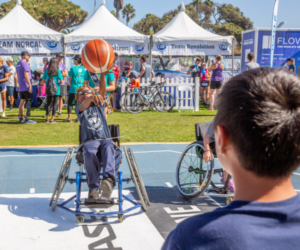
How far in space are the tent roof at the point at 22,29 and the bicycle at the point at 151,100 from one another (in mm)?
3703

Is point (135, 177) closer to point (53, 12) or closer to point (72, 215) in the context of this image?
point (72, 215)

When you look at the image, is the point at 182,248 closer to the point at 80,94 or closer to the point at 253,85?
the point at 253,85

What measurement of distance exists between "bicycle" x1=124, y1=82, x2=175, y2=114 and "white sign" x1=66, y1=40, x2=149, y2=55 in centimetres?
192

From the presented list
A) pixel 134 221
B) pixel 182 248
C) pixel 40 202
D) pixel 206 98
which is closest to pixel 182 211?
pixel 134 221

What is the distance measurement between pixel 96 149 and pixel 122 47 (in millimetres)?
10643

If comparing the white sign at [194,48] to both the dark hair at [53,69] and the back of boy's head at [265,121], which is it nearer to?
the dark hair at [53,69]

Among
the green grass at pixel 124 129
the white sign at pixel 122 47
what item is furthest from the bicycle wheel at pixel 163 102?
the white sign at pixel 122 47

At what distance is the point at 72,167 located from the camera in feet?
20.1

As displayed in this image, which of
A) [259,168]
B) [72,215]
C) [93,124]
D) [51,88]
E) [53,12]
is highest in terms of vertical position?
[53,12]

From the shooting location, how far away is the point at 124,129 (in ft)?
31.2

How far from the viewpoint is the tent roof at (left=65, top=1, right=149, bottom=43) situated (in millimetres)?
13873

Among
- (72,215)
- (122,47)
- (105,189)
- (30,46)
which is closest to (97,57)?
(105,189)

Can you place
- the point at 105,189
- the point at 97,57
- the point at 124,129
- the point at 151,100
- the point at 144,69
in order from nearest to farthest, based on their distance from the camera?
the point at 105,189 → the point at 97,57 → the point at 124,129 → the point at 151,100 → the point at 144,69

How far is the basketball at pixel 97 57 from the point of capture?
4.54 metres
